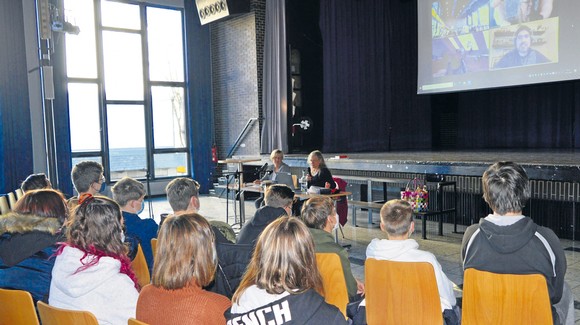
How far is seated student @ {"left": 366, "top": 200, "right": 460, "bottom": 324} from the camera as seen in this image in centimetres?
230

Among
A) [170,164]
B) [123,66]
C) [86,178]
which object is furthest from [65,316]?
[170,164]

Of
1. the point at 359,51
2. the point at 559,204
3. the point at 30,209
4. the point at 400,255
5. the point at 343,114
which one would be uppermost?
the point at 359,51

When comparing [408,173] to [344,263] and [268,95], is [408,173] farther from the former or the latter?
[344,263]

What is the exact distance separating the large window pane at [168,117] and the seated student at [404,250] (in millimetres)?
9777

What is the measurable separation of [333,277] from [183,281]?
0.96 meters

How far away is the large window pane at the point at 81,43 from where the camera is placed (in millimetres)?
10406

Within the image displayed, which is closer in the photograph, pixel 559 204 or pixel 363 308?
A: pixel 363 308

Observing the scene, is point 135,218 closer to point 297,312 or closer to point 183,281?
point 183,281

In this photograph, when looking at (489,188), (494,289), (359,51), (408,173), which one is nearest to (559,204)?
(408,173)

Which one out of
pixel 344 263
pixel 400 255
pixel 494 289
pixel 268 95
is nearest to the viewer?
pixel 494 289

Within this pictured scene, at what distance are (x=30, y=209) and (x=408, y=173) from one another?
20.2 feet

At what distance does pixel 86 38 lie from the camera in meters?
10.7

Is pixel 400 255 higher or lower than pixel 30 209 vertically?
lower

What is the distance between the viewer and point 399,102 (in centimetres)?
1196
